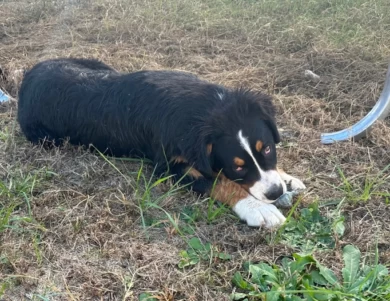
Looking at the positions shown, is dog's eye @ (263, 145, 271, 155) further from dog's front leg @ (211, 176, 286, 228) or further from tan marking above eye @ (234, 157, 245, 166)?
dog's front leg @ (211, 176, 286, 228)

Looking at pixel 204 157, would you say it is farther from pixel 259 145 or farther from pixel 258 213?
pixel 258 213

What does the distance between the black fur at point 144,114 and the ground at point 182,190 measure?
16cm

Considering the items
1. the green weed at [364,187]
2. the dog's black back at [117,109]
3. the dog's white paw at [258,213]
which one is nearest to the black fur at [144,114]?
the dog's black back at [117,109]

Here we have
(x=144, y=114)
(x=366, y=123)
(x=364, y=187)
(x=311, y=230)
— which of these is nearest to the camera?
(x=311, y=230)

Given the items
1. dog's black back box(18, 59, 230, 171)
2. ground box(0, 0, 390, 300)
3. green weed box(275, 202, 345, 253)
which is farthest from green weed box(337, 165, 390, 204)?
dog's black back box(18, 59, 230, 171)

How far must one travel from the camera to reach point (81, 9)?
712cm

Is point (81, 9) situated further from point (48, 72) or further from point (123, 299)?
point (123, 299)

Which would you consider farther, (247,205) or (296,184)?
(296,184)

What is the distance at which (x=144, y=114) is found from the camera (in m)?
3.79

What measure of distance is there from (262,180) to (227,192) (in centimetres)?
24

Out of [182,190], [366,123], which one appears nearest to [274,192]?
[182,190]

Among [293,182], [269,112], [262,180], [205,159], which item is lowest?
[293,182]

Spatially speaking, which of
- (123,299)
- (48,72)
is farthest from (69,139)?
(123,299)

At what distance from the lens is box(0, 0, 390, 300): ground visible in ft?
9.80
